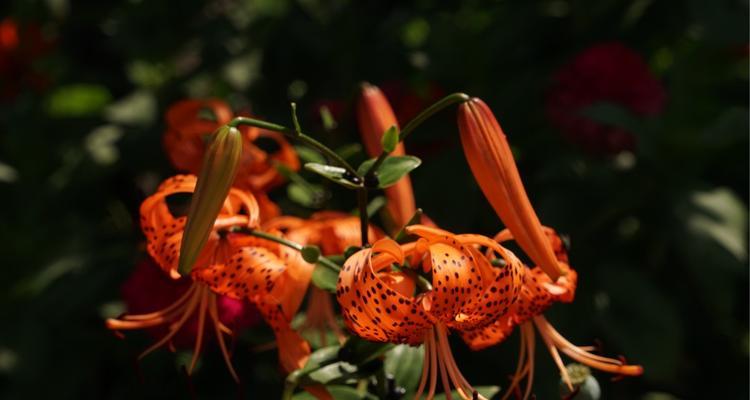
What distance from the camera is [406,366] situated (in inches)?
40.6

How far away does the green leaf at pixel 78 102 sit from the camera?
2104mm

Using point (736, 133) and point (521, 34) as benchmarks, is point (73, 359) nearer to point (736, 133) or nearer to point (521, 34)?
point (521, 34)

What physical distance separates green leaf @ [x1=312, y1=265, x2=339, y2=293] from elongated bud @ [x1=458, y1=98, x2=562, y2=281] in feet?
0.53

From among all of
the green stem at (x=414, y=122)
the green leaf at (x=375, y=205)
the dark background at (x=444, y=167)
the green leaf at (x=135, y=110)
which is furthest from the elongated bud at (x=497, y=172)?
the green leaf at (x=135, y=110)

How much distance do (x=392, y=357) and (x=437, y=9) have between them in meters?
0.98

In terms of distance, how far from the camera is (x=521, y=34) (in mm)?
1732

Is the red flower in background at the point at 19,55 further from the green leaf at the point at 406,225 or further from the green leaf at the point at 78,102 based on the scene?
the green leaf at the point at 406,225

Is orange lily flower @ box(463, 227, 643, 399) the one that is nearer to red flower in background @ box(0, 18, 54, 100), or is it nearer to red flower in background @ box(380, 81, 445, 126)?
red flower in background @ box(380, 81, 445, 126)

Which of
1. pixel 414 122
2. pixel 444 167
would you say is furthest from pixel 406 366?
pixel 444 167

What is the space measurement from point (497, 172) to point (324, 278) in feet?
0.61

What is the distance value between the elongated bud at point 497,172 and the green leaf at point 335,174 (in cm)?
11

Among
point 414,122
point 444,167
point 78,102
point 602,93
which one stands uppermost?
point 414,122

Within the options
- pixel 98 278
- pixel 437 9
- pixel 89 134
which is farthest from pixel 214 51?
pixel 98 278

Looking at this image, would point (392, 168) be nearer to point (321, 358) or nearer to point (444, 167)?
point (321, 358)
